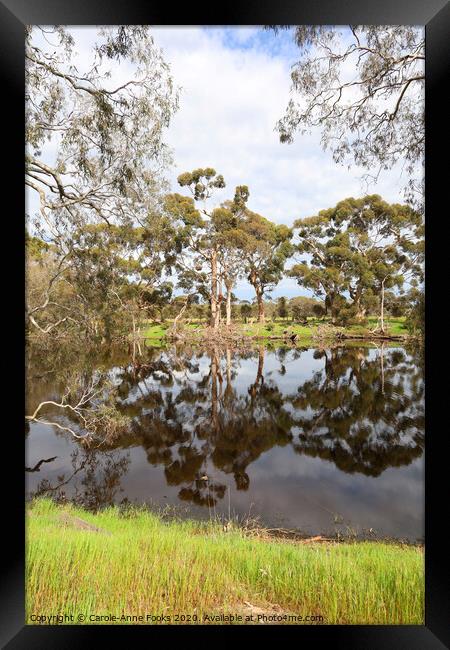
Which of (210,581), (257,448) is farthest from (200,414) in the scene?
(210,581)

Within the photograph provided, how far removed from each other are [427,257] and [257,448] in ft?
11.2

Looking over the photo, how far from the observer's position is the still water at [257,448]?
292cm

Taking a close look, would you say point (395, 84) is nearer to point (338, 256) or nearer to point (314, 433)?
point (314, 433)

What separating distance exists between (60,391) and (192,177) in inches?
136

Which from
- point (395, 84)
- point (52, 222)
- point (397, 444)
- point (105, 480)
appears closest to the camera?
point (395, 84)

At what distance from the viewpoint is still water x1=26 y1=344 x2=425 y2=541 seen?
2920 mm

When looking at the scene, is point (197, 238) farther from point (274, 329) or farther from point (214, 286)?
point (274, 329)

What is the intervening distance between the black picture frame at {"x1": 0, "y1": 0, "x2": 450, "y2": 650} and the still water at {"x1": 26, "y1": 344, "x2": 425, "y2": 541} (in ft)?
0.96

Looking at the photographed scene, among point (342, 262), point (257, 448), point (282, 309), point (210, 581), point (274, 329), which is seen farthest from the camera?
point (274, 329)

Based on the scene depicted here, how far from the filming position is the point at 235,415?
516 cm

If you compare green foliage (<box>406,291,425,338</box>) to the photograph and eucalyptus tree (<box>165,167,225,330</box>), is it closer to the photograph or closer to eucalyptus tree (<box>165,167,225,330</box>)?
the photograph

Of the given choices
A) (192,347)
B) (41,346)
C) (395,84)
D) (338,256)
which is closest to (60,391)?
(41,346)

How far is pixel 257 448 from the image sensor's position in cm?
420

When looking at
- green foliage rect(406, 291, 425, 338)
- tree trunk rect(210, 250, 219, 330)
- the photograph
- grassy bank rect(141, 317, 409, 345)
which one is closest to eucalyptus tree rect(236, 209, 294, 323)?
grassy bank rect(141, 317, 409, 345)
